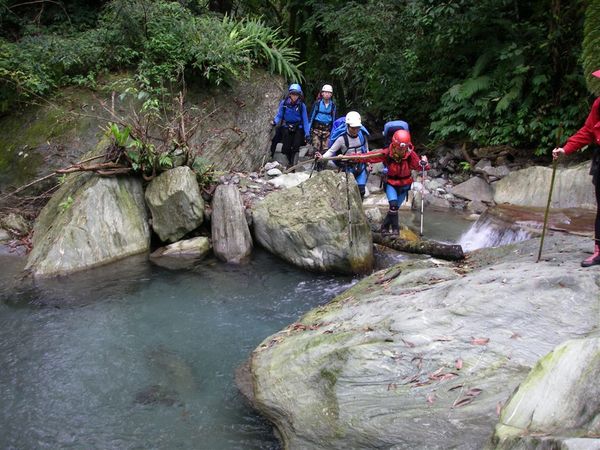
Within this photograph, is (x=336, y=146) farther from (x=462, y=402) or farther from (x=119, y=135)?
(x=462, y=402)

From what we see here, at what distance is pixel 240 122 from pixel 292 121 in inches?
61.7

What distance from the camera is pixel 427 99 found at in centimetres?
1479

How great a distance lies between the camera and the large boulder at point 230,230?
8.73m

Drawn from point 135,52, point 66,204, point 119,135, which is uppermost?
point 135,52

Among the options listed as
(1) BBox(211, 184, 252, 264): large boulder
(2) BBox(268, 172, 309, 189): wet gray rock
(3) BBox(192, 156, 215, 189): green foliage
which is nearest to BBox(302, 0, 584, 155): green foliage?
Answer: (2) BBox(268, 172, 309, 189): wet gray rock

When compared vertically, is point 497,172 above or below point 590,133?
below

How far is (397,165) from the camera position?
8320 mm

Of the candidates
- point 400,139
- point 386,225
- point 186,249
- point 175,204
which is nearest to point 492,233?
point 386,225

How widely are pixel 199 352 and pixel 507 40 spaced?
1144 centimetres

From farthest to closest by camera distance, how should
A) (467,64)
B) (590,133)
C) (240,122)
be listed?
1. (467,64)
2. (240,122)
3. (590,133)

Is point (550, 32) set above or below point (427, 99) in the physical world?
above

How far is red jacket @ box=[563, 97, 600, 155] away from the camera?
492cm

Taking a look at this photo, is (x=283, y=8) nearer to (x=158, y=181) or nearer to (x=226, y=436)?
(x=158, y=181)

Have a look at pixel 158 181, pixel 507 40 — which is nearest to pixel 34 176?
pixel 158 181
